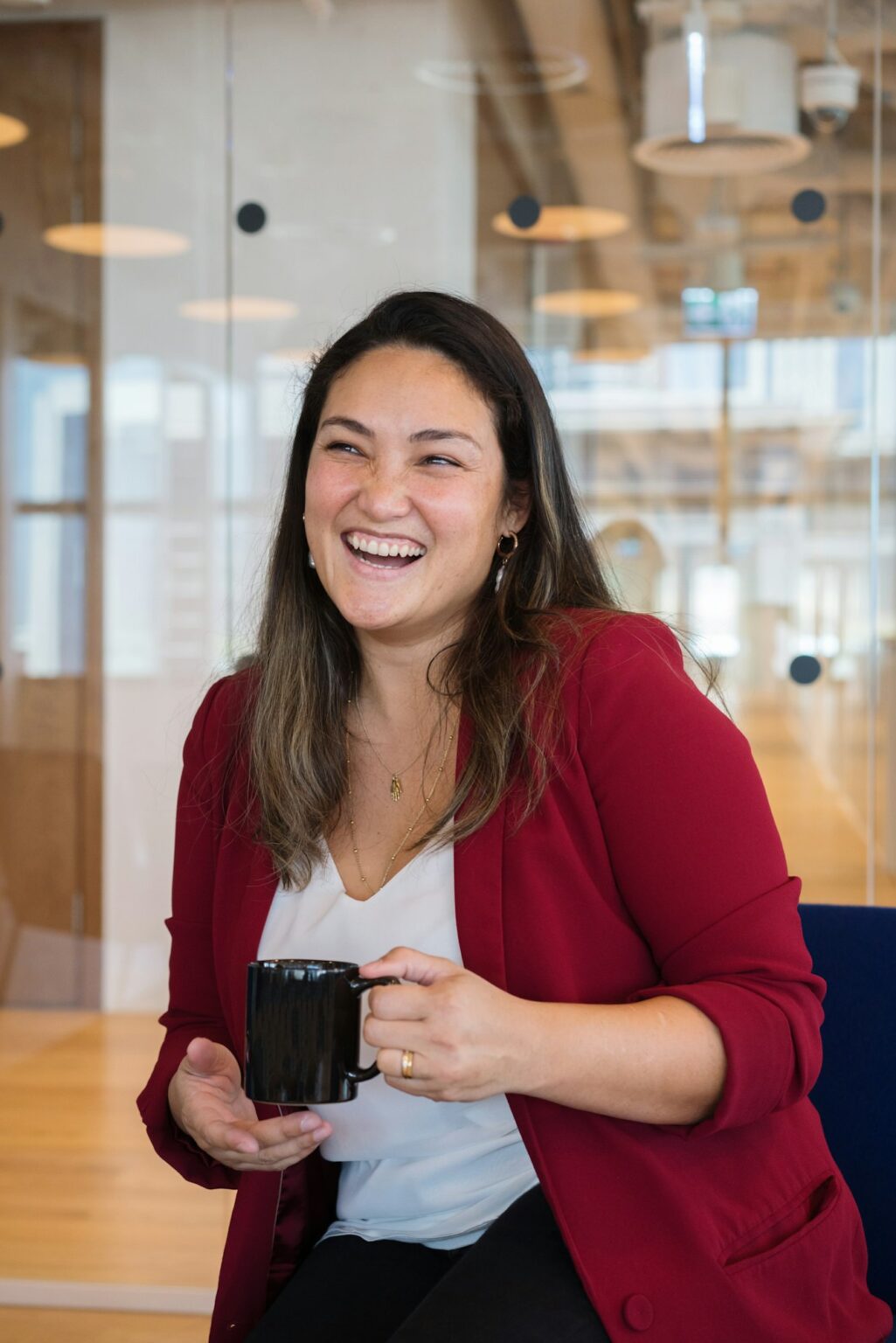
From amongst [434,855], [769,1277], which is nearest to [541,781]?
[434,855]

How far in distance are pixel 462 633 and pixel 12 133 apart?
2.36 meters

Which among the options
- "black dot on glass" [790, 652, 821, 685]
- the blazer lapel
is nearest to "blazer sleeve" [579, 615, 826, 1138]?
the blazer lapel

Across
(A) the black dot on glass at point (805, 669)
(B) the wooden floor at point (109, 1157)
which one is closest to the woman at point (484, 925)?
(B) the wooden floor at point (109, 1157)

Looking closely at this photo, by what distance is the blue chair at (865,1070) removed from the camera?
1550 mm

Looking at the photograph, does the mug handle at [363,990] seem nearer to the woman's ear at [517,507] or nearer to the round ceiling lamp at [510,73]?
the woman's ear at [517,507]

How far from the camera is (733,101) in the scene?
3207mm

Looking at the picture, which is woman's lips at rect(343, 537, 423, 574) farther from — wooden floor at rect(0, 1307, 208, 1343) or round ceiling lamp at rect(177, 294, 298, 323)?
round ceiling lamp at rect(177, 294, 298, 323)

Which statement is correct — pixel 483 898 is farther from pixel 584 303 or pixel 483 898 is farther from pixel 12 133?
pixel 12 133

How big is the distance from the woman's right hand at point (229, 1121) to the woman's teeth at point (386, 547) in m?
0.50

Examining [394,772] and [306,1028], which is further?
[394,772]

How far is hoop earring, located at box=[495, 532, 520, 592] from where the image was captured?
161 centimetres

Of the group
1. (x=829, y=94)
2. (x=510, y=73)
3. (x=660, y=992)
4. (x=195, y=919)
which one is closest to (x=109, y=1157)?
(x=195, y=919)

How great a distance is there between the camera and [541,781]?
1366 mm

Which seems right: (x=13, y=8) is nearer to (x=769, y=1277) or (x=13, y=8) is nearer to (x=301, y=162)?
(x=301, y=162)
